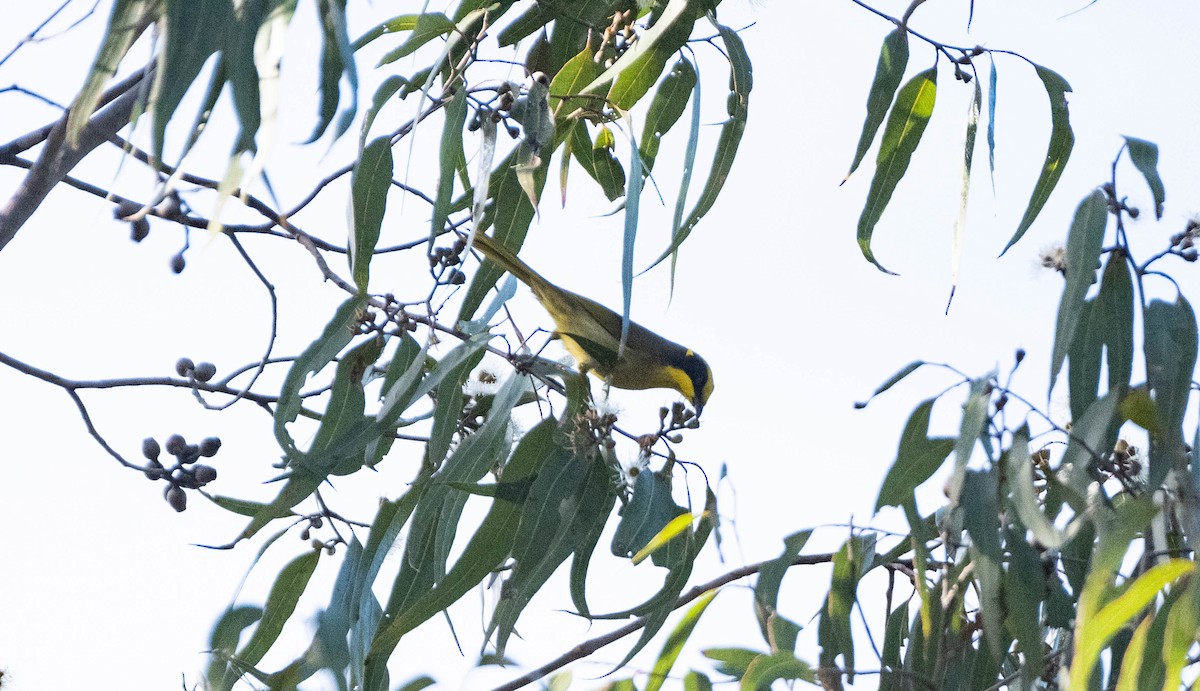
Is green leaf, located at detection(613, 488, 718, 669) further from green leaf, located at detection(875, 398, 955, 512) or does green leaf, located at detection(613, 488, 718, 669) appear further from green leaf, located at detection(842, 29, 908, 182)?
green leaf, located at detection(842, 29, 908, 182)

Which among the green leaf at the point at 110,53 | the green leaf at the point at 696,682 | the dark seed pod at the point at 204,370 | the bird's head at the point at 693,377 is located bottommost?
the green leaf at the point at 696,682

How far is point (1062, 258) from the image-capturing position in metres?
2.34

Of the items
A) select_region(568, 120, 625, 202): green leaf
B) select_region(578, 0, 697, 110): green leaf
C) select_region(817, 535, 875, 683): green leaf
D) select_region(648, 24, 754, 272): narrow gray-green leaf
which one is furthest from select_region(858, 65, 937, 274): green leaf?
select_region(817, 535, 875, 683): green leaf

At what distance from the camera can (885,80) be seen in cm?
259


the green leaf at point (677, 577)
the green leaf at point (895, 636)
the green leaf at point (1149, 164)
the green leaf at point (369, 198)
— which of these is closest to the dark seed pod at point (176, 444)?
the green leaf at point (369, 198)

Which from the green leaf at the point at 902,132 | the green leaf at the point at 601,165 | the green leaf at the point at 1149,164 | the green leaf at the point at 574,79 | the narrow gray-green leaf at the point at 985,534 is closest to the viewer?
the narrow gray-green leaf at the point at 985,534

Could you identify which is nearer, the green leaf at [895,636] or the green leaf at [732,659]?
the green leaf at [732,659]

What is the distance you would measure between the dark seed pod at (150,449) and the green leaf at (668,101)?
1211mm

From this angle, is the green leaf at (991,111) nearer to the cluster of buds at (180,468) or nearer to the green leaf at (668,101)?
the green leaf at (668,101)

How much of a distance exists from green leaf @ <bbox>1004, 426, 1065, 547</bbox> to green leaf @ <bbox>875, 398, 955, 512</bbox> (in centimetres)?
17

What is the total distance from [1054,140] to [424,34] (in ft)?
4.39

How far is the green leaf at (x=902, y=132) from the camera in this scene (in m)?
2.63

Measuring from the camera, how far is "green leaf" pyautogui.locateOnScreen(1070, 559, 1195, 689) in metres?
1.49

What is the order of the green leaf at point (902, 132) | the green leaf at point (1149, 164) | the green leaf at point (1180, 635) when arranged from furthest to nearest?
the green leaf at point (902, 132) → the green leaf at point (1149, 164) → the green leaf at point (1180, 635)
